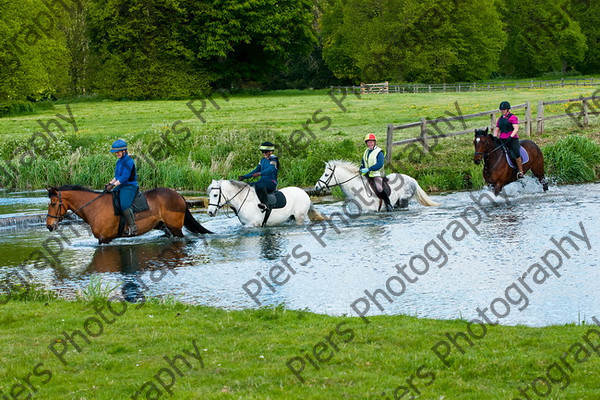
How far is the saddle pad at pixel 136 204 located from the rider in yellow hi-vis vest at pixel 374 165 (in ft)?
19.3

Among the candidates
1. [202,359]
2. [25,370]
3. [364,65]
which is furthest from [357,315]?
[364,65]

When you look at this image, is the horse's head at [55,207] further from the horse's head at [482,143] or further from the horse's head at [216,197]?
the horse's head at [482,143]

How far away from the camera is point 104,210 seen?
56.2 feet

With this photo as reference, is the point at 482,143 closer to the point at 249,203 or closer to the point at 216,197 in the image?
the point at 249,203

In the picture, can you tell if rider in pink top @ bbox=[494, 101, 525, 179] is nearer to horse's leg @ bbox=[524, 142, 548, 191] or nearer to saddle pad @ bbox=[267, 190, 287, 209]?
horse's leg @ bbox=[524, 142, 548, 191]

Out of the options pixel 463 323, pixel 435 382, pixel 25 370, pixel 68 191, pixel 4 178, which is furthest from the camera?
pixel 4 178

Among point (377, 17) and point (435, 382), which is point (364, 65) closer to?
point (377, 17)

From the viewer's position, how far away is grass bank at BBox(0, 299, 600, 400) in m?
7.57

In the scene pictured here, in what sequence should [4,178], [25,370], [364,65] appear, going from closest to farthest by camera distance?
1. [25,370]
2. [4,178]
3. [364,65]

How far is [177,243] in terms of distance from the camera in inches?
714

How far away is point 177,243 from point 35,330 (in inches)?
316

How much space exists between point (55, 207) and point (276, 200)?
520 centimetres

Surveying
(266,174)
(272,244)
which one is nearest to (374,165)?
(266,174)

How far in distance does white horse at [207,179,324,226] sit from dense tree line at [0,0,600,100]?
46.3 meters
